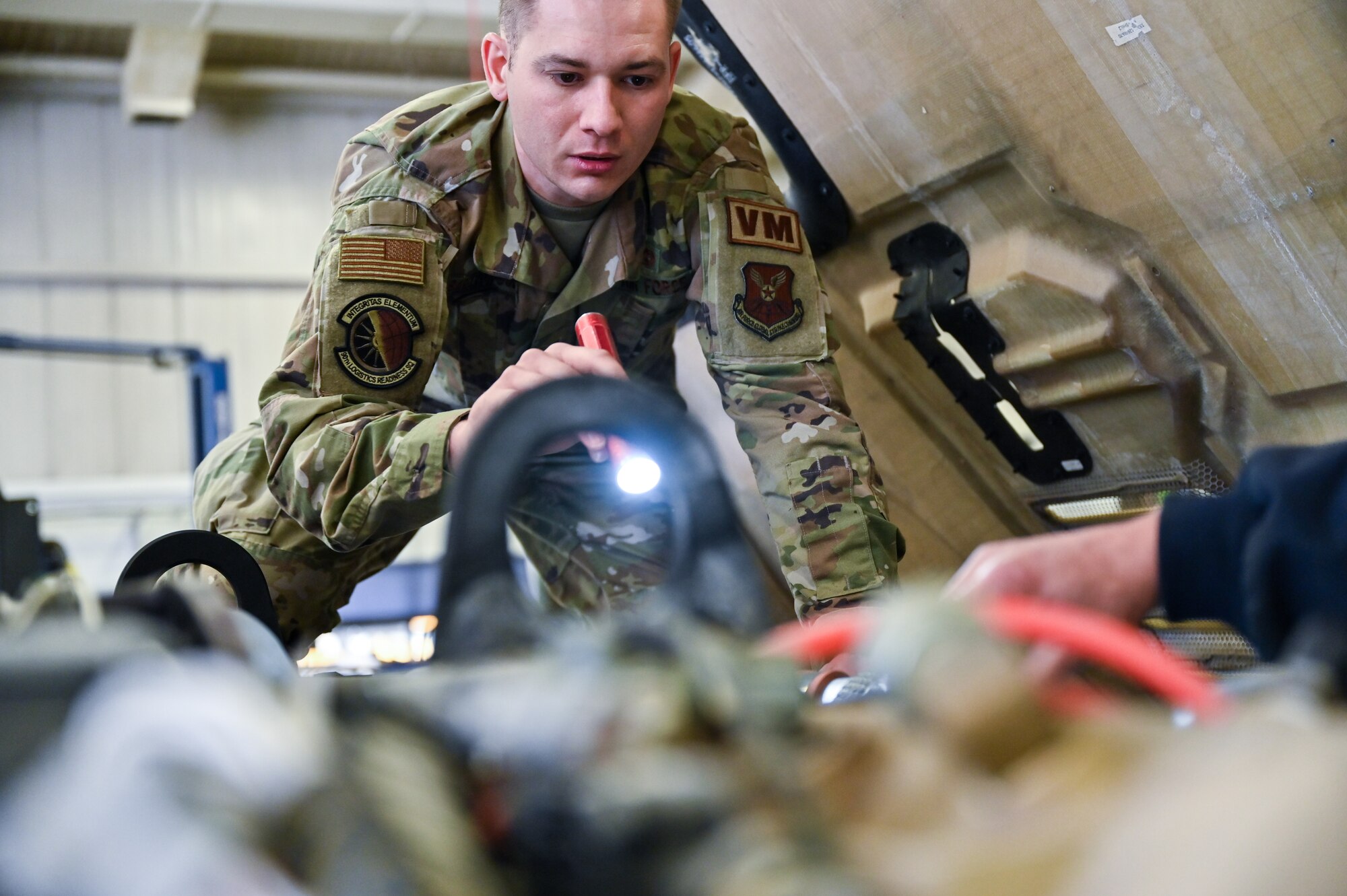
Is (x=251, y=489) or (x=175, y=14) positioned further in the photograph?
(x=175, y=14)

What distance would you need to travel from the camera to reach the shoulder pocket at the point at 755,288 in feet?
5.25

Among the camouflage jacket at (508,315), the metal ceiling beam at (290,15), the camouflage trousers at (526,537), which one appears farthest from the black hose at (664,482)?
the metal ceiling beam at (290,15)

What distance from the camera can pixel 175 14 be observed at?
5.67 meters

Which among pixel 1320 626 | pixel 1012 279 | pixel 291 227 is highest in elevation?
pixel 291 227

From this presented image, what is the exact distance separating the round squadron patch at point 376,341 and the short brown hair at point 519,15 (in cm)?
37

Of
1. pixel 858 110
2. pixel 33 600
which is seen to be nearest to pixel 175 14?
pixel 858 110

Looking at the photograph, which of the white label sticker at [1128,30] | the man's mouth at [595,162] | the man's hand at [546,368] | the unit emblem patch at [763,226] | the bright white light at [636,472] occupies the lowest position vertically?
the bright white light at [636,472]

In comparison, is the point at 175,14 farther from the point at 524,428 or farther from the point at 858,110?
the point at 524,428

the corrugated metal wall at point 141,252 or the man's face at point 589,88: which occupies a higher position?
the corrugated metal wall at point 141,252

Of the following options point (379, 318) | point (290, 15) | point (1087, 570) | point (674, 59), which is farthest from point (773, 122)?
point (290, 15)

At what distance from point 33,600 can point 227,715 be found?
0.54 feet

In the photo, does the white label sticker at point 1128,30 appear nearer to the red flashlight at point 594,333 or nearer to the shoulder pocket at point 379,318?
the red flashlight at point 594,333

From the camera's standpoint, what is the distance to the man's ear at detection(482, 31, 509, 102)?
1.62m

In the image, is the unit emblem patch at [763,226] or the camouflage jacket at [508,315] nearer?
the camouflage jacket at [508,315]
